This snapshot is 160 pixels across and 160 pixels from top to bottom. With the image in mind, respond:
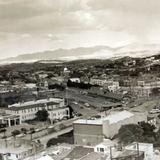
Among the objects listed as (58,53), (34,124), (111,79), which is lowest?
(34,124)

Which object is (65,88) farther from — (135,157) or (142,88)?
(135,157)

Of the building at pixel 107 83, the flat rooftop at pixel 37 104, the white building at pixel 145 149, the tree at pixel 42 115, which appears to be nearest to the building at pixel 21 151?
the white building at pixel 145 149

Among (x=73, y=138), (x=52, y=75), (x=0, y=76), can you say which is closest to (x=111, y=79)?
(x=52, y=75)

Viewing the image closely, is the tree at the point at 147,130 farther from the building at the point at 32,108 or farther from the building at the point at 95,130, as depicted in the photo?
the building at the point at 32,108

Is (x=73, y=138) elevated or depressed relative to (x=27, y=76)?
depressed

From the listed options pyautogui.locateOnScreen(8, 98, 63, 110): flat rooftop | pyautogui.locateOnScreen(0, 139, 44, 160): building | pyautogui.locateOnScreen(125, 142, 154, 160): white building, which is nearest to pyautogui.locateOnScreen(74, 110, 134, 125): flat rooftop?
pyautogui.locateOnScreen(0, 139, 44, 160): building

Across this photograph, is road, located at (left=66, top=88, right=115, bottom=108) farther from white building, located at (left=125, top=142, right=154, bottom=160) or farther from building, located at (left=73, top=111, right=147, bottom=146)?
white building, located at (left=125, top=142, right=154, bottom=160)
